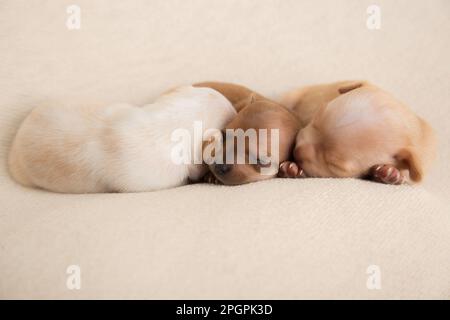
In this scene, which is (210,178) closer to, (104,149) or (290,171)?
(290,171)

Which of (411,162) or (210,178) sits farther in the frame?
(210,178)

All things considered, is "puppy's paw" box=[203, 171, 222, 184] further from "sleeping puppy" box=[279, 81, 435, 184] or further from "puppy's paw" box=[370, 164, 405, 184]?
"puppy's paw" box=[370, 164, 405, 184]

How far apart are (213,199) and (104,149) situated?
496mm

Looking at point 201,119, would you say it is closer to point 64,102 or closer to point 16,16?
point 64,102

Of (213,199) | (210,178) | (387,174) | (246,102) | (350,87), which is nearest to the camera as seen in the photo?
(213,199)

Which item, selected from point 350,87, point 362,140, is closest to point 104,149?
point 362,140

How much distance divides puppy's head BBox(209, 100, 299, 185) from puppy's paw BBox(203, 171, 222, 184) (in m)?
0.05

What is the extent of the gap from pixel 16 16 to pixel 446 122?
7.43ft

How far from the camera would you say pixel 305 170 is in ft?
7.02

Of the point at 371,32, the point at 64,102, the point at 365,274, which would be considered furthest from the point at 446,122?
the point at 64,102

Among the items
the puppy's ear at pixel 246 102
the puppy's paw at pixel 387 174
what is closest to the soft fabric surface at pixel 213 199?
the puppy's paw at pixel 387 174

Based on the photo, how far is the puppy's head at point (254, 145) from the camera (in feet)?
6.75

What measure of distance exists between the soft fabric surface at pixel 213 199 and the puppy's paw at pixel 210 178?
0.16 metres

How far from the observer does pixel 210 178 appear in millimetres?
2148
